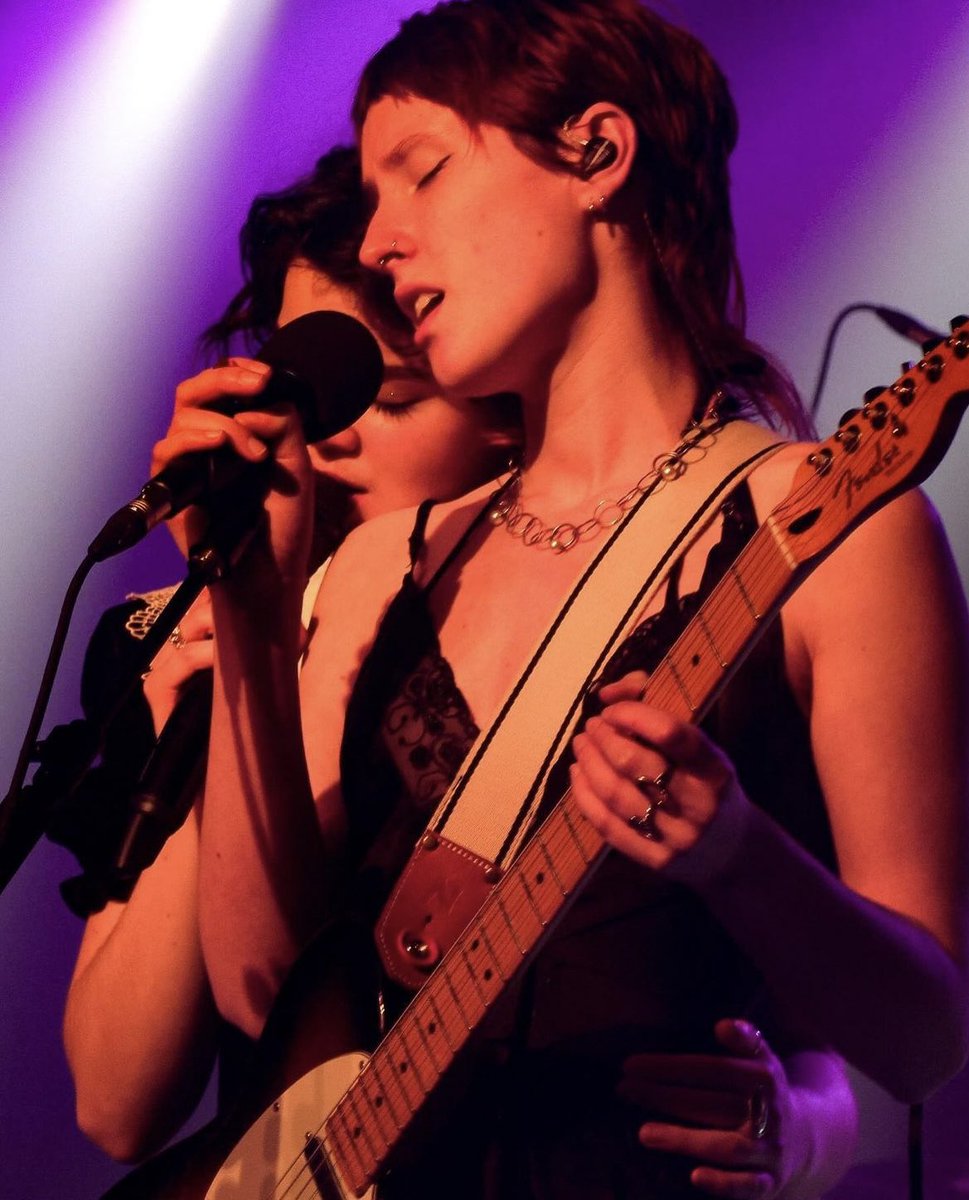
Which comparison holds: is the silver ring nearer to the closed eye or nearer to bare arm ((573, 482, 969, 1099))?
bare arm ((573, 482, 969, 1099))

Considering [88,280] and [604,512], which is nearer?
[604,512]

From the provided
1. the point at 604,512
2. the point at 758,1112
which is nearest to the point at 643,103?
the point at 604,512

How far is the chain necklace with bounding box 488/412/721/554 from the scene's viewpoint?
50.4 inches

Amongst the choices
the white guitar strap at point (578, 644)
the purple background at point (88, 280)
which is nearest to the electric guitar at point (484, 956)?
the white guitar strap at point (578, 644)

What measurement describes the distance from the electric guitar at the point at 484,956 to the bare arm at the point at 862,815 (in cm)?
8

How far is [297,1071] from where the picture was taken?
1134 millimetres

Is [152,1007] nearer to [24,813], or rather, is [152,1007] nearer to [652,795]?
[24,813]

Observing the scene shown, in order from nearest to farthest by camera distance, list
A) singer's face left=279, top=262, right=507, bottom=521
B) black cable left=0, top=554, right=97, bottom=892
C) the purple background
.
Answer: black cable left=0, top=554, right=97, bottom=892 < singer's face left=279, top=262, right=507, bottom=521 < the purple background

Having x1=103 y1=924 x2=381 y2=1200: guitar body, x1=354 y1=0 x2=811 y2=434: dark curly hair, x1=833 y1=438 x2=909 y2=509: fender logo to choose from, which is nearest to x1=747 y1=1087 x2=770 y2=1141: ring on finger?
x1=103 y1=924 x2=381 y2=1200: guitar body

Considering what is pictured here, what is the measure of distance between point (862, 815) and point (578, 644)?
29cm

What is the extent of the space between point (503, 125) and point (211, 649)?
0.56 metres

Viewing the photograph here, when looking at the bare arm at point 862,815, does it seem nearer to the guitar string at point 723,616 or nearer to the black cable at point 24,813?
the guitar string at point 723,616

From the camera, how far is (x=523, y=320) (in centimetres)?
126

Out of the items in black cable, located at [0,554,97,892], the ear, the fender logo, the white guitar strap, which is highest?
the ear
